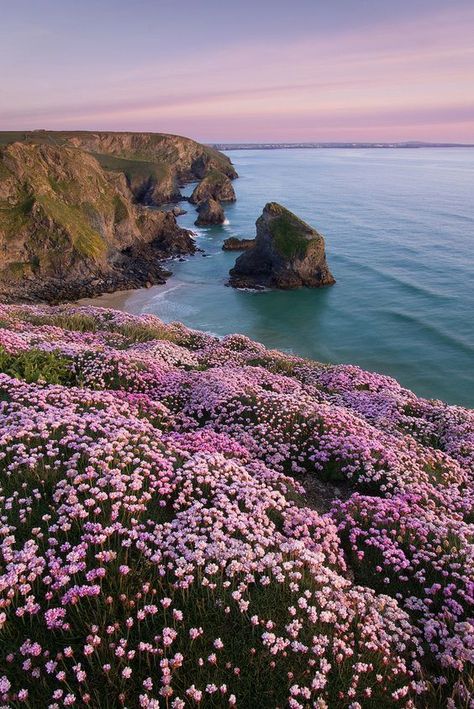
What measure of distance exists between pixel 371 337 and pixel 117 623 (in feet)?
141

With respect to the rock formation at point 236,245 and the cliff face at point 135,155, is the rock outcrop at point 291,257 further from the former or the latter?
the cliff face at point 135,155

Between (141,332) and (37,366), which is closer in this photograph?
(37,366)

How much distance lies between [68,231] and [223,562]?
59030 mm

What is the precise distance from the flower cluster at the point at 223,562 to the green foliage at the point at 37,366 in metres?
0.25

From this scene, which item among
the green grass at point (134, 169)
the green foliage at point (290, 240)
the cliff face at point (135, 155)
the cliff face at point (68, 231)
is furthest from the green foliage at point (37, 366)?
the green grass at point (134, 169)

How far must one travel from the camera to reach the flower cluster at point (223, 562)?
406 cm

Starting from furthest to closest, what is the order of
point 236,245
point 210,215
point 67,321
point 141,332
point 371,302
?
point 210,215
point 236,245
point 371,302
point 67,321
point 141,332

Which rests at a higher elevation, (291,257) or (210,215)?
(210,215)

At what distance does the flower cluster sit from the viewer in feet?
13.3

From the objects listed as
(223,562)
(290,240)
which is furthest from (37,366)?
(290,240)

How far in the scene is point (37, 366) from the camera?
11.7 meters

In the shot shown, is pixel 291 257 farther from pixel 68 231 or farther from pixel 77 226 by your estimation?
pixel 77 226

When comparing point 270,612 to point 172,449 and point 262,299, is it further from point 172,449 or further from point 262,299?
point 262,299

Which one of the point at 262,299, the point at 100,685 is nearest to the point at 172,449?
the point at 100,685
